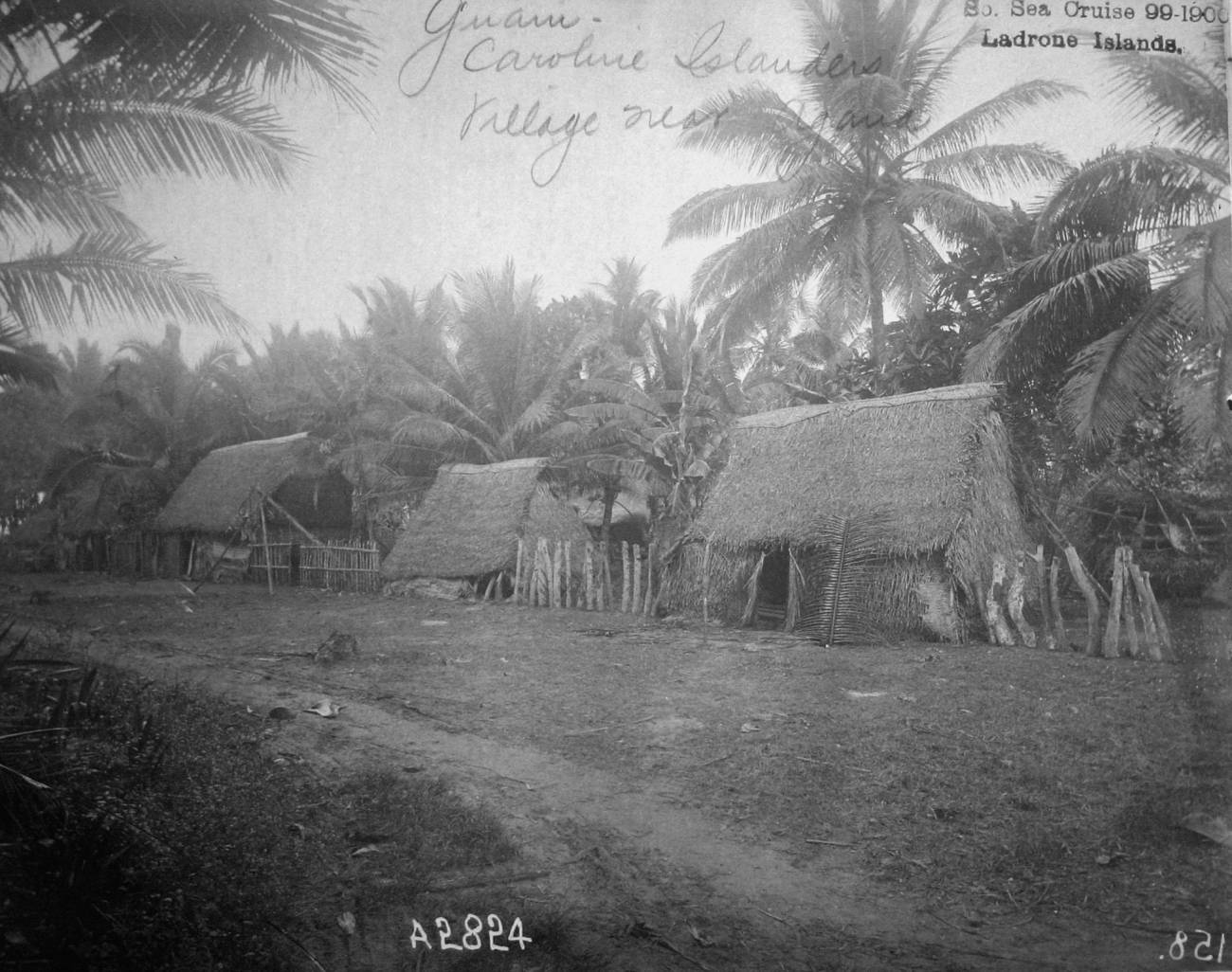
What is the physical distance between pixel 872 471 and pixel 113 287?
4573 mm

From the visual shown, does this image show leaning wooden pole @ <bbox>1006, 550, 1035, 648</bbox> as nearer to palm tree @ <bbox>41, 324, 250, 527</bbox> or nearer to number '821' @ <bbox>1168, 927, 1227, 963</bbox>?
number '821' @ <bbox>1168, 927, 1227, 963</bbox>

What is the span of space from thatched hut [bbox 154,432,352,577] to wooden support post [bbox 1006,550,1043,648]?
4.09 metres

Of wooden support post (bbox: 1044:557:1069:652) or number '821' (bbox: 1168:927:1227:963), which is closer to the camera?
number '821' (bbox: 1168:927:1227:963)

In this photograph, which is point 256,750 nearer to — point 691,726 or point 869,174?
point 691,726

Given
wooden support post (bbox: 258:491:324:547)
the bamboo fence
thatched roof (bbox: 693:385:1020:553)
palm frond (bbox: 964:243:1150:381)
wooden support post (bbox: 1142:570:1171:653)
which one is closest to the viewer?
palm frond (bbox: 964:243:1150:381)

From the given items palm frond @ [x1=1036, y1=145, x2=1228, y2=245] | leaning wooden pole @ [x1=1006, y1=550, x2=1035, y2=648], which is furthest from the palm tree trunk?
leaning wooden pole @ [x1=1006, y1=550, x2=1035, y2=648]

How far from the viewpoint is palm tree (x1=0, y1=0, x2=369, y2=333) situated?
2.37 metres

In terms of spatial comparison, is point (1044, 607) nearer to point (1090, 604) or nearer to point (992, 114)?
point (1090, 604)

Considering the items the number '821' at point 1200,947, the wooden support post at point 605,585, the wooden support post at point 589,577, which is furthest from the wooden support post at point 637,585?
the number '821' at point 1200,947

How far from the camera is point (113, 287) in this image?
8.46ft

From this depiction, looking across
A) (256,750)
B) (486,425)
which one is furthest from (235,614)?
(486,425)

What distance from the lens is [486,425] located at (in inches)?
171

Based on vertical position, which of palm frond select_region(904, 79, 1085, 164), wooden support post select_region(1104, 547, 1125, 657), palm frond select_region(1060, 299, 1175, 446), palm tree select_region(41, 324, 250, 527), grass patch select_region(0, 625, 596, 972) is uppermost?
palm frond select_region(904, 79, 1085, 164)

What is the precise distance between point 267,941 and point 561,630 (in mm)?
2418
